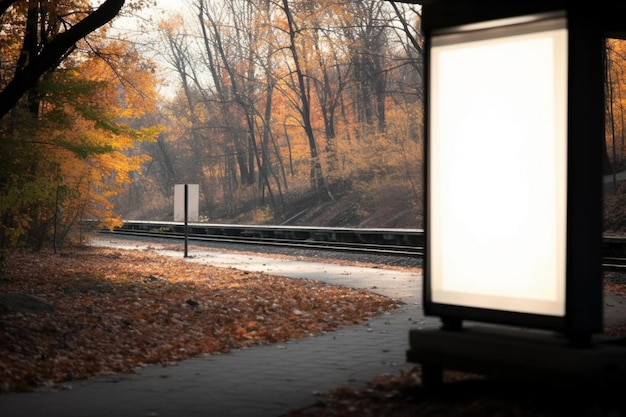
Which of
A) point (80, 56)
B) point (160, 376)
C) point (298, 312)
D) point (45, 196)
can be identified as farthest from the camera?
point (80, 56)

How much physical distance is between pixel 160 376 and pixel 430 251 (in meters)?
3.07

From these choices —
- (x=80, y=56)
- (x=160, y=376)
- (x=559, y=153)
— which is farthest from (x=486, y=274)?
(x=80, y=56)

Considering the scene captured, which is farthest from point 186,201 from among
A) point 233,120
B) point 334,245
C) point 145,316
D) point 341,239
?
point 233,120

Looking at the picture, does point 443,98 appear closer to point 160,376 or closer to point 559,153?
point 559,153

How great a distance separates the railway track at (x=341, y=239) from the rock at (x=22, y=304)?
502 inches

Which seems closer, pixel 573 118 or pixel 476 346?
pixel 573 118

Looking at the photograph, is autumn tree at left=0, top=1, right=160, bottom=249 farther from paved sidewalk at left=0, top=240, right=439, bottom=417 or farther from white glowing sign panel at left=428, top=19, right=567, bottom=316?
white glowing sign panel at left=428, top=19, right=567, bottom=316

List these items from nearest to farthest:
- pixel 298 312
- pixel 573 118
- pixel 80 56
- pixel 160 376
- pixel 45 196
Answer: pixel 573 118
pixel 160 376
pixel 298 312
pixel 45 196
pixel 80 56

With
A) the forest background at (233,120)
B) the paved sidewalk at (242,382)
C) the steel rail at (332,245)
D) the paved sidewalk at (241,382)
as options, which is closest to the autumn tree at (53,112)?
the forest background at (233,120)

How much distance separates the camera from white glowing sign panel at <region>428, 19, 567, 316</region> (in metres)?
6.57

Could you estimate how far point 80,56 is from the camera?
2703cm

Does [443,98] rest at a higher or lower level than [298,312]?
higher

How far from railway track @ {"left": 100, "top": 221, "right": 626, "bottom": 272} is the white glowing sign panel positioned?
15366mm

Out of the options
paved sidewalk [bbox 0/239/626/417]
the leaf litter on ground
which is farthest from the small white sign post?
paved sidewalk [bbox 0/239/626/417]
